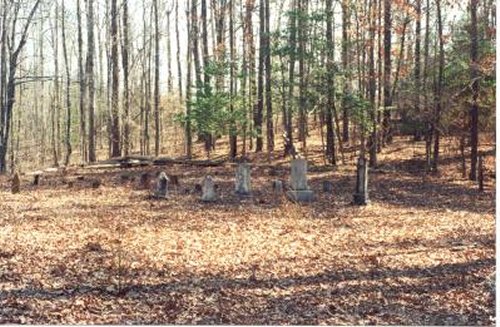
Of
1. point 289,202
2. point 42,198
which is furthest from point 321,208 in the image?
point 42,198

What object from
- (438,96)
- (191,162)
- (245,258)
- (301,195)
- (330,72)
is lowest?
(245,258)

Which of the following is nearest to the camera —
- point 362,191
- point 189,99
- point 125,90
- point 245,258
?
point 245,258

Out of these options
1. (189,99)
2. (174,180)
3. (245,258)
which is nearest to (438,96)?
(174,180)

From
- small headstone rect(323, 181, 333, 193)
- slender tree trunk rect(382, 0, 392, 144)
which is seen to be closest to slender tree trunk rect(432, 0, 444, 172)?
slender tree trunk rect(382, 0, 392, 144)

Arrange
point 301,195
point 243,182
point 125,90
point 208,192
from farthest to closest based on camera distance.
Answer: point 125,90 → point 243,182 → point 301,195 → point 208,192

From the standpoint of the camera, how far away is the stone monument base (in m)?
12.5

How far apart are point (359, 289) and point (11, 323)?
11.3 ft

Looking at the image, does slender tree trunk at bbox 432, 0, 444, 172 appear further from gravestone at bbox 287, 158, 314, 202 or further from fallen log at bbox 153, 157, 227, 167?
fallen log at bbox 153, 157, 227, 167

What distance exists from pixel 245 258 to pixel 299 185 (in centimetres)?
550

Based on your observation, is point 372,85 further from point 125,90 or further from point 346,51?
point 125,90

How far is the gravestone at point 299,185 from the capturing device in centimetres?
1259

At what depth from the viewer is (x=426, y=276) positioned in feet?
21.9

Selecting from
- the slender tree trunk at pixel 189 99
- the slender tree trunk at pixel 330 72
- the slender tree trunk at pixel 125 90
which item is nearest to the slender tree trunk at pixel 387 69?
the slender tree trunk at pixel 330 72

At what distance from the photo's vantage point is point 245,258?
745 cm
